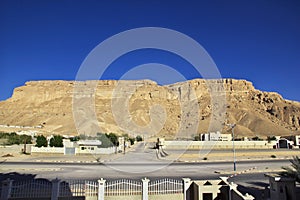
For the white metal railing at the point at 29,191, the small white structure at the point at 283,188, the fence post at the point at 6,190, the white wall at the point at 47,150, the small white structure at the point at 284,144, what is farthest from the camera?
the small white structure at the point at 284,144

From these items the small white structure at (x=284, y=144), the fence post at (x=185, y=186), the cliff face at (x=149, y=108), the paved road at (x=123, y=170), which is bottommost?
the paved road at (x=123, y=170)

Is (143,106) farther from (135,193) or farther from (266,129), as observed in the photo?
(135,193)

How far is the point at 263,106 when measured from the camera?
15662 centimetres

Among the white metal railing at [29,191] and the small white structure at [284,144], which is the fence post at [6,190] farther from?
the small white structure at [284,144]

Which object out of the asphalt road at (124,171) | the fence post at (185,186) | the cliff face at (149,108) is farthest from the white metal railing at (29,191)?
the cliff face at (149,108)

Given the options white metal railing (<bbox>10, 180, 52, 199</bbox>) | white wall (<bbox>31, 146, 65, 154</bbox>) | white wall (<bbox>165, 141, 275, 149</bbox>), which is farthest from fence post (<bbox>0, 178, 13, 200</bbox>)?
white wall (<bbox>165, 141, 275, 149</bbox>)

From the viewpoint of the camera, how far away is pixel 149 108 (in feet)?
521

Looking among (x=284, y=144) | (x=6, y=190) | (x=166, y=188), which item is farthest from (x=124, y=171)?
(x=284, y=144)

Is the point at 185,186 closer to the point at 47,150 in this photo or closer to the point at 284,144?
the point at 47,150

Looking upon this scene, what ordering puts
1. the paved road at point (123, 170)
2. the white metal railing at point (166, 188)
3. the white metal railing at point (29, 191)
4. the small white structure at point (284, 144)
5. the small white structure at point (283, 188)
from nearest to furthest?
1. the small white structure at point (283, 188)
2. the white metal railing at point (29, 191)
3. the white metal railing at point (166, 188)
4. the paved road at point (123, 170)
5. the small white structure at point (284, 144)

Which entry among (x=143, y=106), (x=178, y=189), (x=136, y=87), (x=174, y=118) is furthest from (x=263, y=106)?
(x=178, y=189)

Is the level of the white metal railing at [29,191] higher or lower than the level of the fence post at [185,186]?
lower

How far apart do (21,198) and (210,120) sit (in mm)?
130422

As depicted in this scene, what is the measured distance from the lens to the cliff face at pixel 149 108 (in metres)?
126
